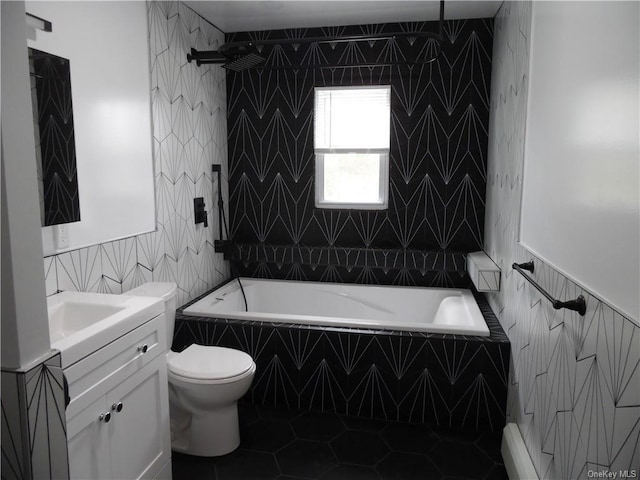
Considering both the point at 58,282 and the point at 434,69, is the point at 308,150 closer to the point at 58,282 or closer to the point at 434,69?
the point at 434,69

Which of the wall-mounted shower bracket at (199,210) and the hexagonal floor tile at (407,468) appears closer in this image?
the hexagonal floor tile at (407,468)

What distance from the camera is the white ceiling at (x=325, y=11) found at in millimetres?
3004

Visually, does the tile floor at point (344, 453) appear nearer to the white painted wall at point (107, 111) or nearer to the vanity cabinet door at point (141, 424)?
the vanity cabinet door at point (141, 424)

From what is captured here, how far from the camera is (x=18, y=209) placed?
33.1 inches

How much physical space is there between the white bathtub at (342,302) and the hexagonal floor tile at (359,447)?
756mm

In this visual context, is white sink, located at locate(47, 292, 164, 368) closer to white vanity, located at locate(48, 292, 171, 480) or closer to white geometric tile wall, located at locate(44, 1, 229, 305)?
white vanity, located at locate(48, 292, 171, 480)

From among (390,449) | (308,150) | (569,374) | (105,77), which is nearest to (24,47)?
(105,77)

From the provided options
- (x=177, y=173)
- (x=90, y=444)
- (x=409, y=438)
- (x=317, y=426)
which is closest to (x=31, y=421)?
(x=90, y=444)

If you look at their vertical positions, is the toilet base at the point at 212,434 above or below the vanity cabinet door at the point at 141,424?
below

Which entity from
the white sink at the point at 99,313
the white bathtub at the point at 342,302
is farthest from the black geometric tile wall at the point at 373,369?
the white sink at the point at 99,313

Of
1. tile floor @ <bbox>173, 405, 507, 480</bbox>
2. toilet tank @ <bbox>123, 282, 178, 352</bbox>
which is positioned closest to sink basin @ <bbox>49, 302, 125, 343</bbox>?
toilet tank @ <bbox>123, 282, 178, 352</bbox>

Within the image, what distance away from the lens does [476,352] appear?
2520mm

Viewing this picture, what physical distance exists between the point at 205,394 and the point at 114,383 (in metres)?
0.63

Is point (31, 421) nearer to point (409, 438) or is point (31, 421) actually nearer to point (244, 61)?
point (409, 438)
